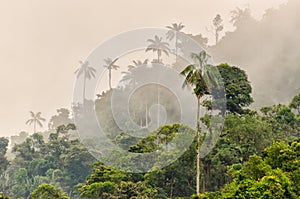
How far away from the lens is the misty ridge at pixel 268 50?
2790 inches

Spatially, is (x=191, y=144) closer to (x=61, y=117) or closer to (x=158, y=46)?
(x=158, y=46)

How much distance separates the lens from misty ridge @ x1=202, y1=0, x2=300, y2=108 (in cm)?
7088

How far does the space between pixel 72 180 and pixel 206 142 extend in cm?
2688

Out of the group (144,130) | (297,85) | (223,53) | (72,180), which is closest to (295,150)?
(144,130)

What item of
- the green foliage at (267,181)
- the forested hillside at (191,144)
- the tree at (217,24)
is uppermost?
A: the tree at (217,24)

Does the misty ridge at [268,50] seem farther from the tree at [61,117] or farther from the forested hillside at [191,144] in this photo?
the tree at [61,117]

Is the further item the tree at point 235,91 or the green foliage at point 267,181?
the tree at point 235,91

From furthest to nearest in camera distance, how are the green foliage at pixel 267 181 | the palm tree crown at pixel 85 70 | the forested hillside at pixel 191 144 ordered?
1. the palm tree crown at pixel 85 70
2. the forested hillside at pixel 191 144
3. the green foliage at pixel 267 181

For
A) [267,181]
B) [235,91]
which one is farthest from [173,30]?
[267,181]

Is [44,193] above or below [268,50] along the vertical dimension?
below

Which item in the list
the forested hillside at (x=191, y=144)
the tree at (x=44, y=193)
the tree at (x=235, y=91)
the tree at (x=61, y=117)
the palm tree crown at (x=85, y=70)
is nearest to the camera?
the forested hillside at (x=191, y=144)

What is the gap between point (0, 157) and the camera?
208 ft

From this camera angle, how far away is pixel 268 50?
83688 millimetres

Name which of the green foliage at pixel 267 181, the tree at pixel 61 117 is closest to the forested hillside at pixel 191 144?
the green foliage at pixel 267 181
